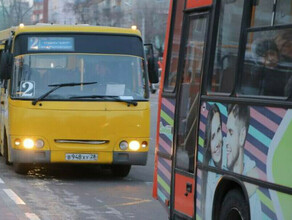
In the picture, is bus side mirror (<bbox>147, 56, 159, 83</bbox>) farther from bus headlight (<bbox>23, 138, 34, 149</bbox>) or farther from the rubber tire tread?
bus headlight (<bbox>23, 138, 34, 149</bbox>)

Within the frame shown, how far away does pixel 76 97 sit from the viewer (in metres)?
15.1

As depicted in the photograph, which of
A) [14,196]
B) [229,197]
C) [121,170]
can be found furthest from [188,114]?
[121,170]

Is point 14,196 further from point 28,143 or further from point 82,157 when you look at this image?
point 82,157

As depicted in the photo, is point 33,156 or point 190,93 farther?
point 33,156

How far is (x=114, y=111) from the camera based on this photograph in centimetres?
1510

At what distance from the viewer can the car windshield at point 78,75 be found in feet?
49.6

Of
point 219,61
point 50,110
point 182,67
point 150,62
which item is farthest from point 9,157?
point 219,61

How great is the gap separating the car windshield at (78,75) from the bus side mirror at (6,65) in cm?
11

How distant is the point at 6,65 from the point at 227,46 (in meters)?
7.92

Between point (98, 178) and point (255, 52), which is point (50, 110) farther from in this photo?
point (255, 52)

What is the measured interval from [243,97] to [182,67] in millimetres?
2016

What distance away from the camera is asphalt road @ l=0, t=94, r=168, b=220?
11523 mm

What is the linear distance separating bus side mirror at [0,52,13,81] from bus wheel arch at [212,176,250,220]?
26.0 feet

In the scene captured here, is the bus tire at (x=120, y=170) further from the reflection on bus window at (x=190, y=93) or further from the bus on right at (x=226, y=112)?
the reflection on bus window at (x=190, y=93)
